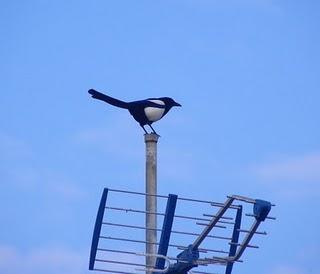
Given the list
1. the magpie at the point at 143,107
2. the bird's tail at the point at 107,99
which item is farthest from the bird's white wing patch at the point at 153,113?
the bird's tail at the point at 107,99

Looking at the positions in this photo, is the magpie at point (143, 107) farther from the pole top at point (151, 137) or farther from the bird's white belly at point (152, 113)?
the pole top at point (151, 137)

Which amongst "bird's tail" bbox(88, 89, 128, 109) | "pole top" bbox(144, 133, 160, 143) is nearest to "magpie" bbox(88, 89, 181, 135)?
"bird's tail" bbox(88, 89, 128, 109)

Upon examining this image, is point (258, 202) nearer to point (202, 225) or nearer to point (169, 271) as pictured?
point (202, 225)

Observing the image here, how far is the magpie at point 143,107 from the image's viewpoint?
10.0 meters

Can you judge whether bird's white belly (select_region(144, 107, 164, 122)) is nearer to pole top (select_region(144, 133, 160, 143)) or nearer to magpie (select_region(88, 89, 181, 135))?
magpie (select_region(88, 89, 181, 135))

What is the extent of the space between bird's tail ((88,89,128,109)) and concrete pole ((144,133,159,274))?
0.75 m

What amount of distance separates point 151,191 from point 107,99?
1551mm

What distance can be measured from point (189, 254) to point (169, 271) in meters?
0.29

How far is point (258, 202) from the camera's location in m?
8.91

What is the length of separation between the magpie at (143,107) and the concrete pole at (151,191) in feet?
0.91

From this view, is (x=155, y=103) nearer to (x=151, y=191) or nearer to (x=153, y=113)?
(x=153, y=113)

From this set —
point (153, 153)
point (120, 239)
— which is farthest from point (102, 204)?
point (153, 153)

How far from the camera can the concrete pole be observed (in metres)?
9.05

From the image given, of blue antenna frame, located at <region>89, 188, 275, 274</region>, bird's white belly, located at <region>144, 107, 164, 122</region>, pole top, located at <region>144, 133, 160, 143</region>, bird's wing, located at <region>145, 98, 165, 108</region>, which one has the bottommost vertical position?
blue antenna frame, located at <region>89, 188, 275, 274</region>
